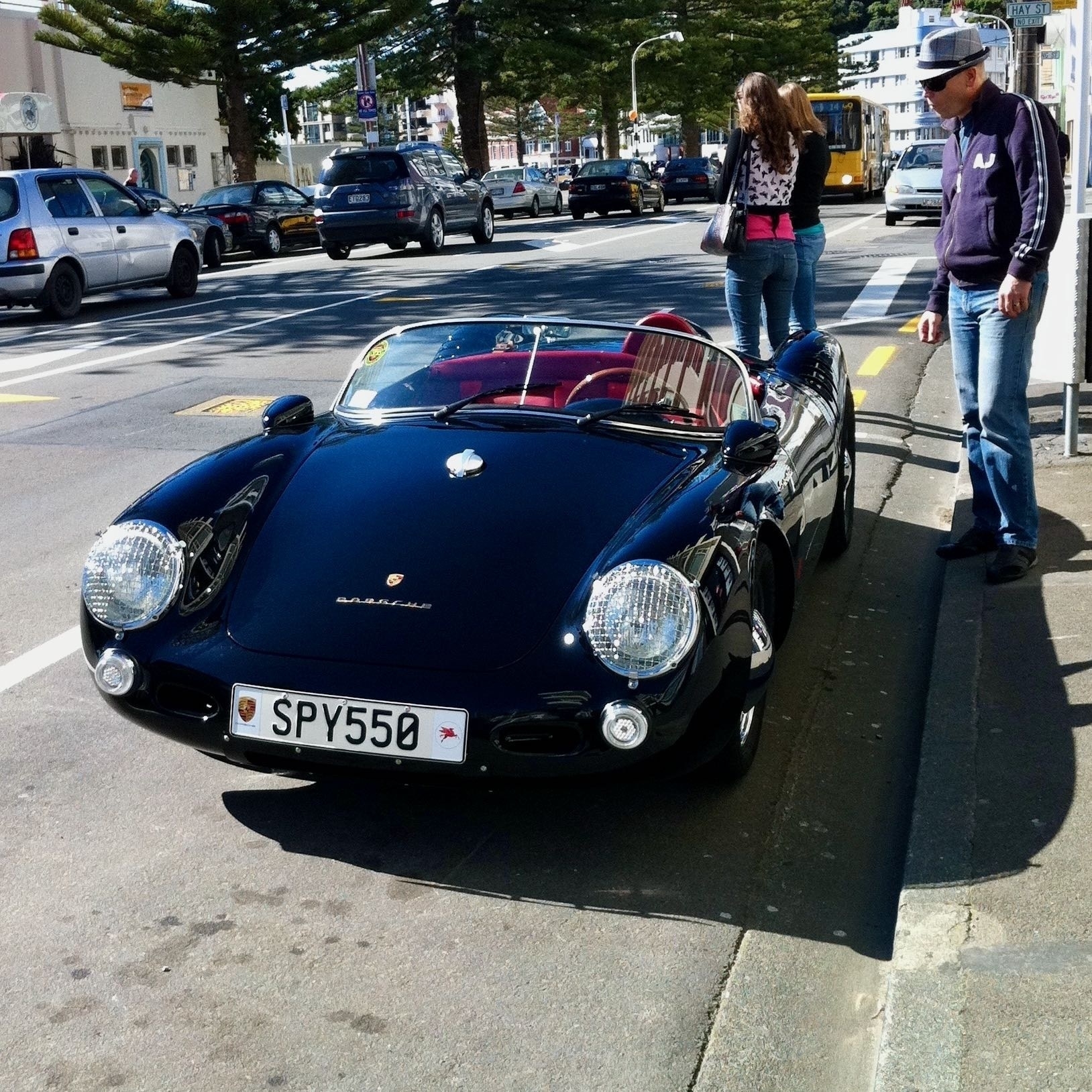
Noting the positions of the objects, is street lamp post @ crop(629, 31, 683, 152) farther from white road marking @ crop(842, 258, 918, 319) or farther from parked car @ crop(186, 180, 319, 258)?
white road marking @ crop(842, 258, 918, 319)

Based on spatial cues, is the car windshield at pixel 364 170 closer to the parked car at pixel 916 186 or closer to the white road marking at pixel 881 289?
the white road marking at pixel 881 289

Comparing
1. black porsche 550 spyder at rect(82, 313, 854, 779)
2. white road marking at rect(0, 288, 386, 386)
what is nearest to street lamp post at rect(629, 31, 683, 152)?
white road marking at rect(0, 288, 386, 386)

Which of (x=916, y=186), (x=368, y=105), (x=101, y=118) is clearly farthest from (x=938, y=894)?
(x=101, y=118)

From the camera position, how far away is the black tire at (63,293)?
16.5 meters

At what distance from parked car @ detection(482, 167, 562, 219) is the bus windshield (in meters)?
7.36

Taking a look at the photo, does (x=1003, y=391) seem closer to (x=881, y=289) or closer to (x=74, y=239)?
(x=881, y=289)

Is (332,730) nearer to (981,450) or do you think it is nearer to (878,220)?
(981,450)

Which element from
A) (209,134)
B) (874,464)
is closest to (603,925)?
(874,464)

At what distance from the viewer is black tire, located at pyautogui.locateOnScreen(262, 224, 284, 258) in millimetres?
27844

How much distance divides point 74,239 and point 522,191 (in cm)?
2370

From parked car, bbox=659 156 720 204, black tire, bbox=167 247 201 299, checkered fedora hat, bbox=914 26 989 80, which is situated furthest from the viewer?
parked car, bbox=659 156 720 204

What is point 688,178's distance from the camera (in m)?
44.8

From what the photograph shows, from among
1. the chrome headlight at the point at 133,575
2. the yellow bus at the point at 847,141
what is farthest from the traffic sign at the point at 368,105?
the chrome headlight at the point at 133,575

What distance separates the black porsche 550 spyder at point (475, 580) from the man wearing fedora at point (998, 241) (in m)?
1.16
